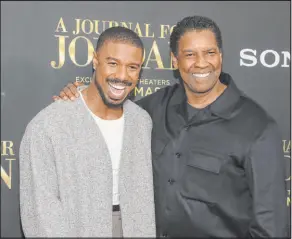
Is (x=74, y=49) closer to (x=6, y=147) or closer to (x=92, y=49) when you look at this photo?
(x=92, y=49)

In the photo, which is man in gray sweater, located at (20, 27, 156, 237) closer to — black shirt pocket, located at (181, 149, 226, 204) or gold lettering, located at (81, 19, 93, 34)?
black shirt pocket, located at (181, 149, 226, 204)

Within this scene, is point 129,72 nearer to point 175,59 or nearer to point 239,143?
point 175,59

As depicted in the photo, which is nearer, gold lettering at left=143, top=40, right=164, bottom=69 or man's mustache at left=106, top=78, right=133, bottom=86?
man's mustache at left=106, top=78, right=133, bottom=86

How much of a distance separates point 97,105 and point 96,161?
0.26m

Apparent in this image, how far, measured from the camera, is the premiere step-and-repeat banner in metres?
2.29

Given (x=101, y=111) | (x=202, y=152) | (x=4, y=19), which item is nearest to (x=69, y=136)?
(x=101, y=111)

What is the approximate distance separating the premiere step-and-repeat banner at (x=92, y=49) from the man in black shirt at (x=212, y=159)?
44 cm

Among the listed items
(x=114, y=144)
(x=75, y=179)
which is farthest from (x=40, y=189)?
(x=114, y=144)

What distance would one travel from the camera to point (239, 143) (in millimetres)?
1853

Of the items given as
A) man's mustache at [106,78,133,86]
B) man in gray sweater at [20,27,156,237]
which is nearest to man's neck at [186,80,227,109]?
man in gray sweater at [20,27,156,237]

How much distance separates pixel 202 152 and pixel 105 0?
1.05 meters

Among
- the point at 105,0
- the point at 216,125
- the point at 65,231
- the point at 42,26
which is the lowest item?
the point at 65,231

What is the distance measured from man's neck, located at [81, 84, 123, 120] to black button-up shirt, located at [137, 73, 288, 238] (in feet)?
0.84

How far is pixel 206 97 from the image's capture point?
6.73 ft
